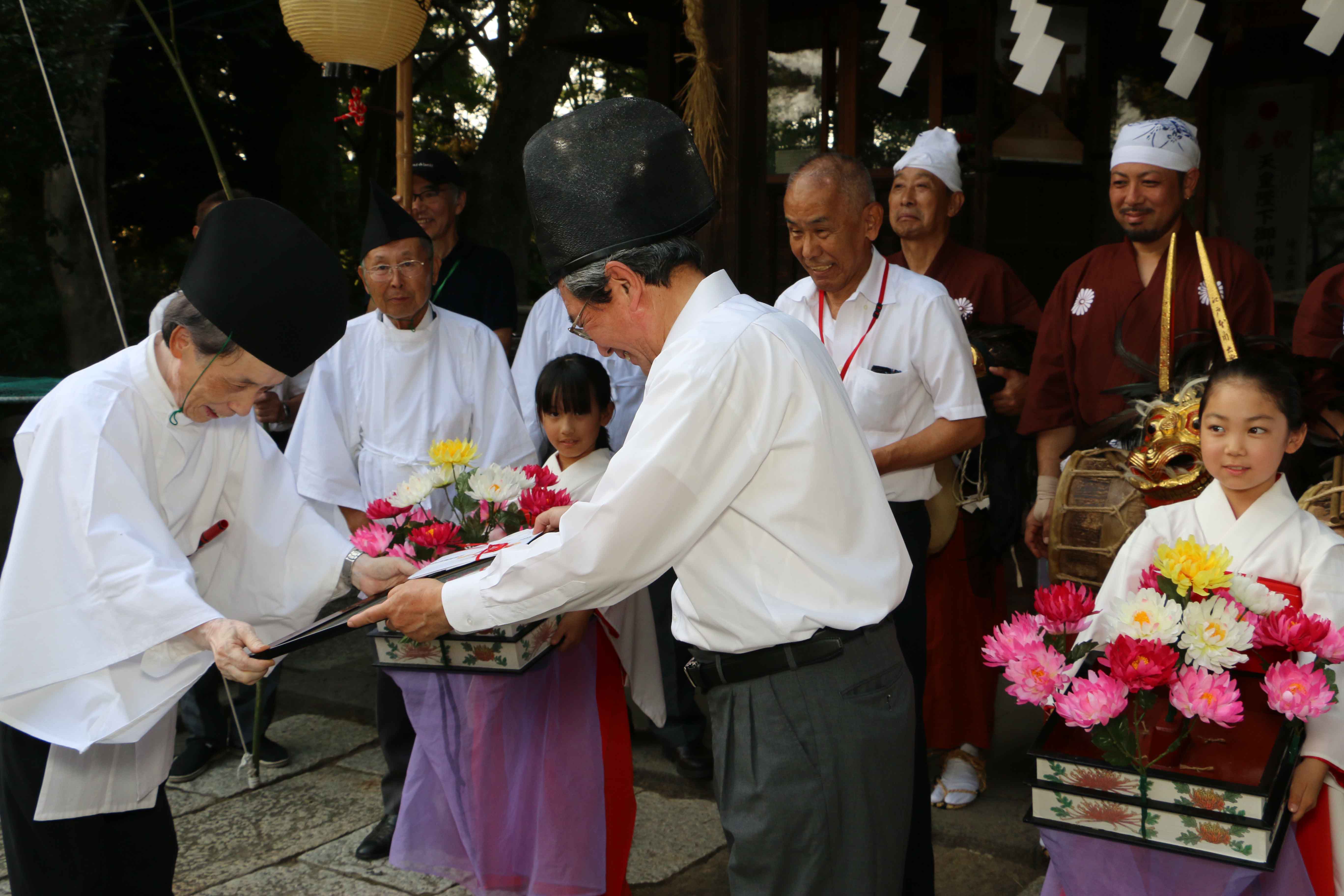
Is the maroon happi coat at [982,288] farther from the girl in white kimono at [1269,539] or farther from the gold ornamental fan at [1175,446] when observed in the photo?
the girl in white kimono at [1269,539]

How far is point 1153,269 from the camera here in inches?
147

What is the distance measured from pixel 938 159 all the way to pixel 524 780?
9.06 feet

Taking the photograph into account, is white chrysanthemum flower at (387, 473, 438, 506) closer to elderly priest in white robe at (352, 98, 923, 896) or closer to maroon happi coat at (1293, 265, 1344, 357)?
elderly priest in white robe at (352, 98, 923, 896)

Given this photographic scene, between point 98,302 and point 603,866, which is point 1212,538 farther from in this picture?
point 98,302

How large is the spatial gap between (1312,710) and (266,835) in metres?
3.44

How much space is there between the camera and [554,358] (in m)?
4.65

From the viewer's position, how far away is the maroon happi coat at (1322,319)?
344cm

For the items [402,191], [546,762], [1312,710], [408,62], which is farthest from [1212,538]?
[408,62]

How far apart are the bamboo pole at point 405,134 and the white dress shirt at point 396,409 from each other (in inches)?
26.6

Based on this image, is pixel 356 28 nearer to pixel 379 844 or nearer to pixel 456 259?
pixel 456 259

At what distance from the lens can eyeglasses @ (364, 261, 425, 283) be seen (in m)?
4.02

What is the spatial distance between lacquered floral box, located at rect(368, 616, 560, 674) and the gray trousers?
1.01m

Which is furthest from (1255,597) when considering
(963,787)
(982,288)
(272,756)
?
(272,756)

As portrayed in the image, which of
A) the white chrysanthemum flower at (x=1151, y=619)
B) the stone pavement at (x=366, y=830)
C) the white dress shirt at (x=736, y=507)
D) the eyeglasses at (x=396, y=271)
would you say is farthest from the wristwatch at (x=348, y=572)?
the white chrysanthemum flower at (x=1151, y=619)
